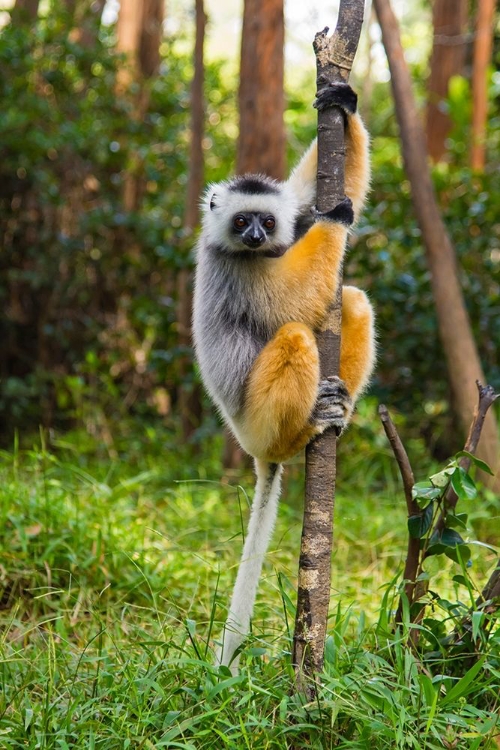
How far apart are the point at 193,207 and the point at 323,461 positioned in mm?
5451

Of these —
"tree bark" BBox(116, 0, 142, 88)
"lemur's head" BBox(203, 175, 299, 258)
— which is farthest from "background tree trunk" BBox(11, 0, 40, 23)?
"lemur's head" BBox(203, 175, 299, 258)

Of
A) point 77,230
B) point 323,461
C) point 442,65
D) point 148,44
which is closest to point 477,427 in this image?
point 323,461

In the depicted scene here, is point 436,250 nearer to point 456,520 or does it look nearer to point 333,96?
point 333,96

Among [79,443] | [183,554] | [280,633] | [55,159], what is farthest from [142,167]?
[280,633]

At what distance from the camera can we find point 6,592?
4.32 metres

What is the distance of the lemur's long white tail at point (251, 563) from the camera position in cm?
325

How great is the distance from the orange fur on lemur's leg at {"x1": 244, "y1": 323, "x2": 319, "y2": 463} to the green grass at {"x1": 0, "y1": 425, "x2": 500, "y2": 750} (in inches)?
12.2

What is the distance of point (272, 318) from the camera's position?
383cm

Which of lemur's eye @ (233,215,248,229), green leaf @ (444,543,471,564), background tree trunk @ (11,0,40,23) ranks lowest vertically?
green leaf @ (444,543,471,564)

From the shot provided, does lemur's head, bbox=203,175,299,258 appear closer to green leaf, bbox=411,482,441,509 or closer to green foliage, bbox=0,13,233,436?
green leaf, bbox=411,482,441,509

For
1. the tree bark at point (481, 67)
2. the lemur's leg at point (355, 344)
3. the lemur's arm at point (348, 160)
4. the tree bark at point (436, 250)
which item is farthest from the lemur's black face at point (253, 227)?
the tree bark at point (481, 67)

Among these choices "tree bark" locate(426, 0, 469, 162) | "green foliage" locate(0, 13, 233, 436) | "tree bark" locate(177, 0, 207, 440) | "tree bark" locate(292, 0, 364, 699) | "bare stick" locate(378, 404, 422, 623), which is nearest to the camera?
"tree bark" locate(292, 0, 364, 699)

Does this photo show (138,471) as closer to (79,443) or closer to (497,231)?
(79,443)

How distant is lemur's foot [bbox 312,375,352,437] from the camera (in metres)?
3.57
